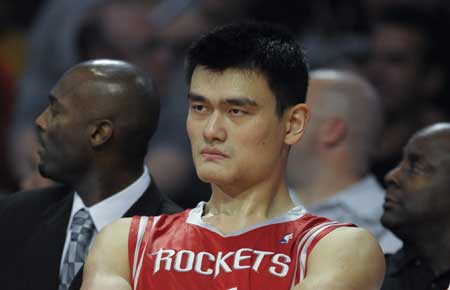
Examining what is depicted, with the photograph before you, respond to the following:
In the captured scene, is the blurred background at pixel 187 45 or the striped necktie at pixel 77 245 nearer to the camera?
the striped necktie at pixel 77 245

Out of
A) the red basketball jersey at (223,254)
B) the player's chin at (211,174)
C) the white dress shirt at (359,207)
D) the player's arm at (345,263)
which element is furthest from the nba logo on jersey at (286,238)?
the white dress shirt at (359,207)

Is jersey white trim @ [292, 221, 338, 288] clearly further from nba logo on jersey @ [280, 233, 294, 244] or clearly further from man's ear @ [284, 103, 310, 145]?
man's ear @ [284, 103, 310, 145]

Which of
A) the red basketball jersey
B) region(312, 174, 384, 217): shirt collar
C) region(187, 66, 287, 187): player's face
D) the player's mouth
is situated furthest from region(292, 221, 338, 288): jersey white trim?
region(312, 174, 384, 217): shirt collar

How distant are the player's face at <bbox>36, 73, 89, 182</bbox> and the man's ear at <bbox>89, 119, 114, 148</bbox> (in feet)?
0.08

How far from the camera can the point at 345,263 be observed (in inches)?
126

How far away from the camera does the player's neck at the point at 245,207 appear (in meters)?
3.46

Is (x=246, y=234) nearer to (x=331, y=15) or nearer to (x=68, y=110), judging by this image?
(x=68, y=110)

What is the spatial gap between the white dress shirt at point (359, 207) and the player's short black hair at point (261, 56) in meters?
1.85

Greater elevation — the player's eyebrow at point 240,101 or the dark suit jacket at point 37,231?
the player's eyebrow at point 240,101

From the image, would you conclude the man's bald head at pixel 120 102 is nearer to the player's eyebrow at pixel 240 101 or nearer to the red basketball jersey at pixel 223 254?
the red basketball jersey at pixel 223 254

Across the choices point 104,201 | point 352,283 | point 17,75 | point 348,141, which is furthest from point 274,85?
point 17,75

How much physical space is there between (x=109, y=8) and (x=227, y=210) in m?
3.74

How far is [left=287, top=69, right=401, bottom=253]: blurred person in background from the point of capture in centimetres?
584

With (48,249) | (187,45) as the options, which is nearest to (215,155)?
(48,249)
